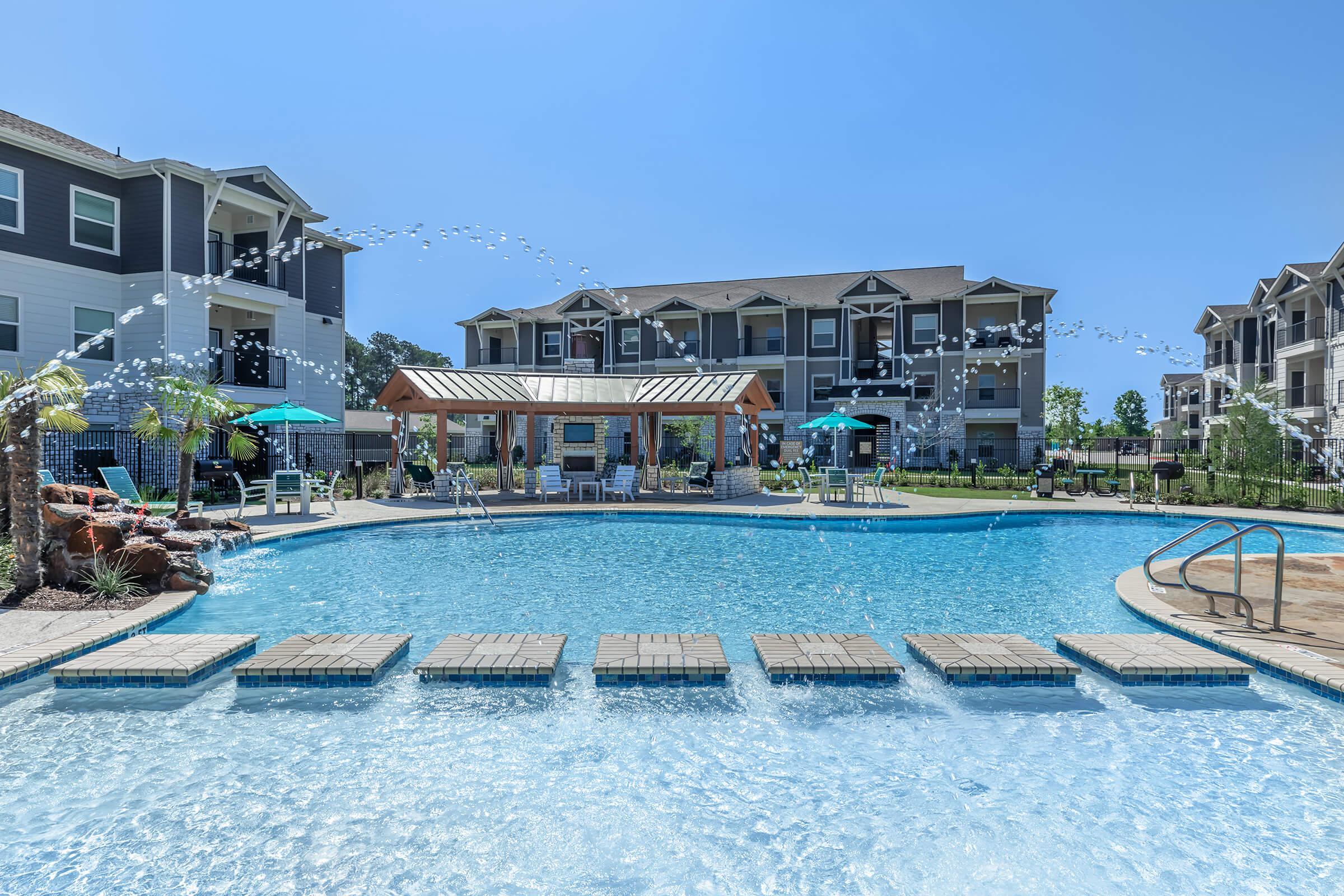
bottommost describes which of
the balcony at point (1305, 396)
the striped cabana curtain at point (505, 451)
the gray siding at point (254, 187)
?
the striped cabana curtain at point (505, 451)

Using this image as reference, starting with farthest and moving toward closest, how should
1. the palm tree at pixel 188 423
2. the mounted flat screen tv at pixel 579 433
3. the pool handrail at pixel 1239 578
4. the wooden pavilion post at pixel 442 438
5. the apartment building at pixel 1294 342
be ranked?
the apartment building at pixel 1294 342
the mounted flat screen tv at pixel 579 433
the wooden pavilion post at pixel 442 438
the palm tree at pixel 188 423
the pool handrail at pixel 1239 578

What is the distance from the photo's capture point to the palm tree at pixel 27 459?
24.4 ft

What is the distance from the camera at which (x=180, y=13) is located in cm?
1216

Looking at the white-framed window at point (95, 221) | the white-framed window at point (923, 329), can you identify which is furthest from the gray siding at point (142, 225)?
the white-framed window at point (923, 329)

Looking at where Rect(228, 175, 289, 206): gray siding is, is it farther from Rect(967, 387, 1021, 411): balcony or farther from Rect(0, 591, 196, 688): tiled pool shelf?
Rect(967, 387, 1021, 411): balcony

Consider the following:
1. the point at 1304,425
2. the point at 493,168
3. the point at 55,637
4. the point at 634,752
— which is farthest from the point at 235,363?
the point at 1304,425

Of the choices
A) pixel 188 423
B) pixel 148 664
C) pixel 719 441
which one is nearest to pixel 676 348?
pixel 719 441

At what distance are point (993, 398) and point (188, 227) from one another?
104 ft

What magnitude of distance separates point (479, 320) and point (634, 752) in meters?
38.3

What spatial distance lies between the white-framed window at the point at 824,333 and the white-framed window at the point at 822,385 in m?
1.46

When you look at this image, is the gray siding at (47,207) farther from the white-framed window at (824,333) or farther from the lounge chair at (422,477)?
the white-framed window at (824,333)

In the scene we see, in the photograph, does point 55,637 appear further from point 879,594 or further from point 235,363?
point 235,363

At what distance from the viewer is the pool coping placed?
5.21 m

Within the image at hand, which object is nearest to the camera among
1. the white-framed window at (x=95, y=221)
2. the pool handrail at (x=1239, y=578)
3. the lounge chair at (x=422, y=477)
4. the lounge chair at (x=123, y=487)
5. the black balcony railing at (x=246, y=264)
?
the pool handrail at (x=1239, y=578)
